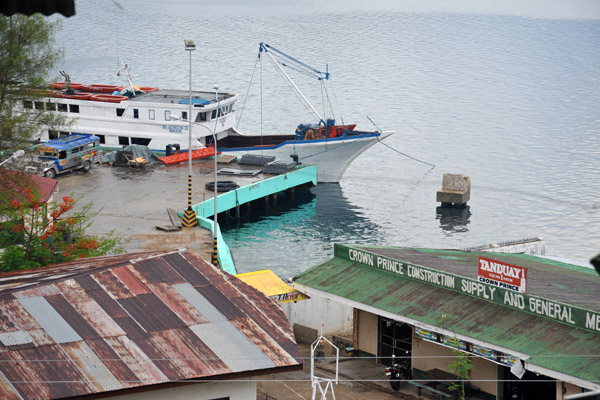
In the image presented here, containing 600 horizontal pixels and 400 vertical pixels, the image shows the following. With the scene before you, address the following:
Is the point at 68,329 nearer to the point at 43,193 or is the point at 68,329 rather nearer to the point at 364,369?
the point at 364,369

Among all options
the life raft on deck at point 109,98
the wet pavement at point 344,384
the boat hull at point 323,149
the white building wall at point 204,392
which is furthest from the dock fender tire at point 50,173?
the white building wall at point 204,392

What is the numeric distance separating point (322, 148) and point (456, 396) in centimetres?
5296

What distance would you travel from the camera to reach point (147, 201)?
6278cm

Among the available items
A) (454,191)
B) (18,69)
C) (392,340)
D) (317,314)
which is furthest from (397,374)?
(454,191)

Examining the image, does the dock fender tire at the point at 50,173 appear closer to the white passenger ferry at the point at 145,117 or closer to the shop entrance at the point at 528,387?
the white passenger ferry at the point at 145,117

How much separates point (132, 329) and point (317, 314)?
17614 millimetres

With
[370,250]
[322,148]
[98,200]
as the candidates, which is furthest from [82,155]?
[370,250]

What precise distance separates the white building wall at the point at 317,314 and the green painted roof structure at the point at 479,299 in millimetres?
1987

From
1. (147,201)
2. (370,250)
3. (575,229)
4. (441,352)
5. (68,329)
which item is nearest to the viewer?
(68,329)

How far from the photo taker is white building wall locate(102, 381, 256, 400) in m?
20.7

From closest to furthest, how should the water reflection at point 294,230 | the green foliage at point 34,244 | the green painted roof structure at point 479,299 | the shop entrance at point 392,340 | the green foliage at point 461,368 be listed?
1. the green painted roof structure at point 479,299
2. the green foliage at point 461,368
3. the green foliage at point 34,244
4. the shop entrance at point 392,340
5. the water reflection at point 294,230

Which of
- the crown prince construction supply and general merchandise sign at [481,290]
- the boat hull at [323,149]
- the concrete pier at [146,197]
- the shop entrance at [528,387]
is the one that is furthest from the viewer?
the boat hull at [323,149]

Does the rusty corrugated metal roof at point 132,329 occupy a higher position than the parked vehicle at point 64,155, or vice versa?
the rusty corrugated metal roof at point 132,329

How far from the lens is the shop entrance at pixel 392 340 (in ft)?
112
